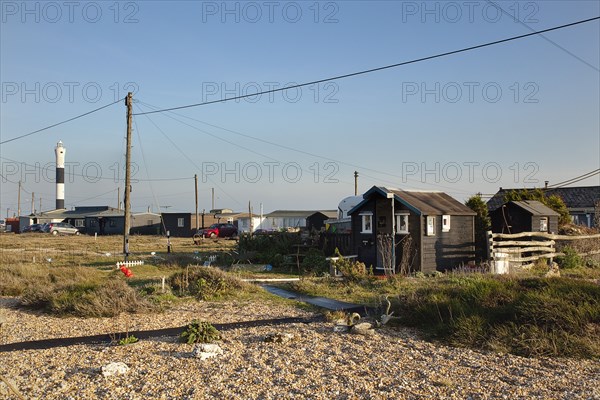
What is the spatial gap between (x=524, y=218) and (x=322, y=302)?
44.9 ft

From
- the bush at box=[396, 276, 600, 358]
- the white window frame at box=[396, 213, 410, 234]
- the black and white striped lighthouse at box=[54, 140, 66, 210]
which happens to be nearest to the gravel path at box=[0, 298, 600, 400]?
the bush at box=[396, 276, 600, 358]

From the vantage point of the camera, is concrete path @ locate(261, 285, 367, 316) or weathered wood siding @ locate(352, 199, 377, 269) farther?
weathered wood siding @ locate(352, 199, 377, 269)

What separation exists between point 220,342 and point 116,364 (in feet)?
7.28

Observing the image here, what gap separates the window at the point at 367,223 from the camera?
22.2 meters

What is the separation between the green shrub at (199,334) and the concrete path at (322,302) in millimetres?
4151

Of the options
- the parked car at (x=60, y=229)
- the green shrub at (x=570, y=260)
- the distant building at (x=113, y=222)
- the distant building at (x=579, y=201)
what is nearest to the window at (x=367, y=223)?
the green shrub at (x=570, y=260)

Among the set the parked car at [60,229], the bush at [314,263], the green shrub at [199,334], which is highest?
the parked car at [60,229]

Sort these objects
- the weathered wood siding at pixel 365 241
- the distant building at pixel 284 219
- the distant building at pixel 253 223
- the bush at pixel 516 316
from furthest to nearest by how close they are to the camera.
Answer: the distant building at pixel 284 219, the distant building at pixel 253 223, the weathered wood siding at pixel 365 241, the bush at pixel 516 316

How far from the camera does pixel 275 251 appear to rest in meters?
27.2

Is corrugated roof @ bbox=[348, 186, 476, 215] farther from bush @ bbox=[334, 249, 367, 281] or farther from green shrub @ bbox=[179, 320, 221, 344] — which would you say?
green shrub @ bbox=[179, 320, 221, 344]

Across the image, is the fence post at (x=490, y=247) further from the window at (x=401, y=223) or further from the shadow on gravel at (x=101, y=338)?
the shadow on gravel at (x=101, y=338)

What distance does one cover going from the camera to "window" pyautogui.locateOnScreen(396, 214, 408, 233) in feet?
68.5

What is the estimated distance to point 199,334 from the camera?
9617 mm

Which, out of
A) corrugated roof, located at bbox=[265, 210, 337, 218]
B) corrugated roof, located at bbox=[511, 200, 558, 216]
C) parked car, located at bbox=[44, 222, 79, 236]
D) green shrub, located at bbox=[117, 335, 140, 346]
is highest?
corrugated roof, located at bbox=[265, 210, 337, 218]
